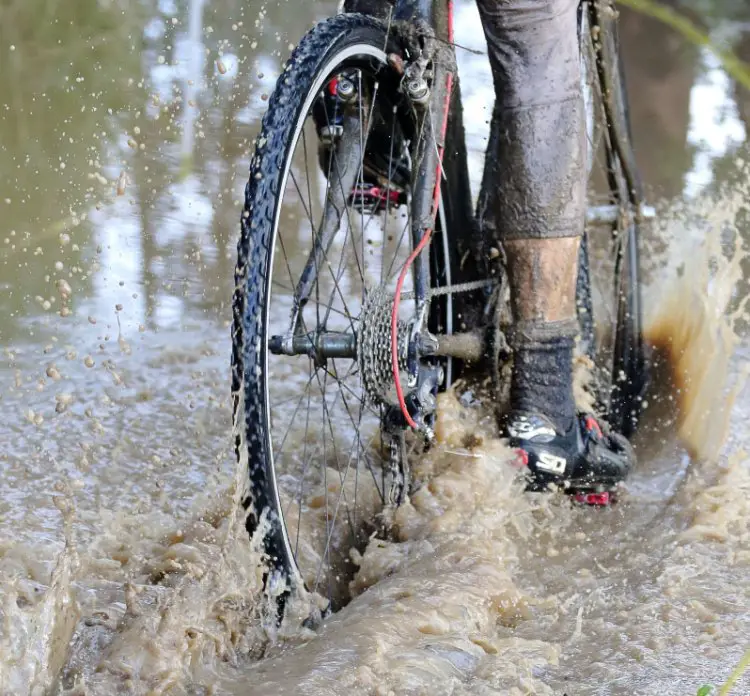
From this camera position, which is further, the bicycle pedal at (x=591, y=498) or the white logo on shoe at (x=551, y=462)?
the bicycle pedal at (x=591, y=498)

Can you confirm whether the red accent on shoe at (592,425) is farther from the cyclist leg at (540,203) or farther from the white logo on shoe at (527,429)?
the white logo on shoe at (527,429)

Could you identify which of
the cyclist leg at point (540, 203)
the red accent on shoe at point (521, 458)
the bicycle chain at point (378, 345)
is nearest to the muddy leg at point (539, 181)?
the cyclist leg at point (540, 203)

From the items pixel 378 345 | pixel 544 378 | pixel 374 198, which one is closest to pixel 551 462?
pixel 544 378

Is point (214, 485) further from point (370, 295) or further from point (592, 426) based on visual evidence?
point (592, 426)

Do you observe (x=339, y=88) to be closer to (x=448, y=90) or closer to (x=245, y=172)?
(x=448, y=90)

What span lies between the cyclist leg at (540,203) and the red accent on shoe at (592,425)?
0.26ft

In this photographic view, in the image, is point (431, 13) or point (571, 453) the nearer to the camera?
point (431, 13)

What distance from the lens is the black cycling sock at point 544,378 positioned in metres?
2.45

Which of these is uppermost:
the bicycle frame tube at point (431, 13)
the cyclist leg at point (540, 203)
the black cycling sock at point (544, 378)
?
the bicycle frame tube at point (431, 13)

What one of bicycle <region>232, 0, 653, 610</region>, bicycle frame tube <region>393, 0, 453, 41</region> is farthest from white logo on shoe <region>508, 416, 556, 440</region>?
bicycle frame tube <region>393, 0, 453, 41</region>

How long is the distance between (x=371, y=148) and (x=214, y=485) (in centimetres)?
94

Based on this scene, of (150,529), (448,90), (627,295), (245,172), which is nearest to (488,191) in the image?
→ (448,90)

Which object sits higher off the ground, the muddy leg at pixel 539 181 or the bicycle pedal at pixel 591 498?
the muddy leg at pixel 539 181

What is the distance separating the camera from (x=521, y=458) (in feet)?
8.11
